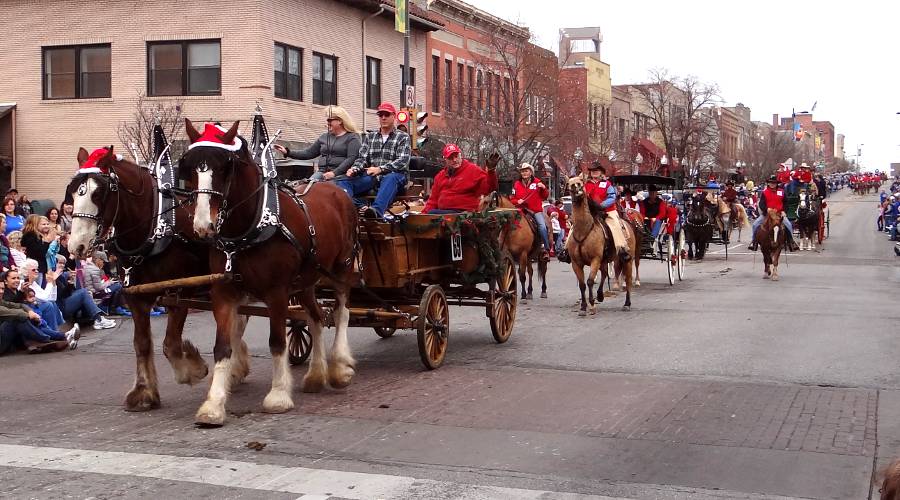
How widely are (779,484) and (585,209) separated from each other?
10.7 meters

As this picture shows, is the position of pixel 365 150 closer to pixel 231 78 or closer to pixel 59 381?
pixel 59 381

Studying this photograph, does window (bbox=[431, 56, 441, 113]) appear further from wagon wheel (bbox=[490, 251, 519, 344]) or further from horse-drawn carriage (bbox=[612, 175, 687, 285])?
wagon wheel (bbox=[490, 251, 519, 344])

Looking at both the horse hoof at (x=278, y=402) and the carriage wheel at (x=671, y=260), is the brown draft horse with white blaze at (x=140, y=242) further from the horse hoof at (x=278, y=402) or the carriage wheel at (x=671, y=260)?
the carriage wheel at (x=671, y=260)

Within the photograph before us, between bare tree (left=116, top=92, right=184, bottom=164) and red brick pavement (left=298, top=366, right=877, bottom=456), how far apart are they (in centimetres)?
1820

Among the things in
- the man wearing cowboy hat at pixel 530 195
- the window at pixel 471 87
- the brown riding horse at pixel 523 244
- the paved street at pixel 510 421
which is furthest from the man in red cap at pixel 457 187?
the window at pixel 471 87

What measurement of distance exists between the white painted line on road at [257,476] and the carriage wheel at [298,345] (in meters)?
4.41

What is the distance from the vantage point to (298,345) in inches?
479

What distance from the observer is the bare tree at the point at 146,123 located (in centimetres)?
2823

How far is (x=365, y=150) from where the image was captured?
1164cm

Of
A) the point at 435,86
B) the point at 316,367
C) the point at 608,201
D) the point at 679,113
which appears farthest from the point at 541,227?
the point at 679,113

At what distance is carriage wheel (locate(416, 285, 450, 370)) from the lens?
11164 millimetres

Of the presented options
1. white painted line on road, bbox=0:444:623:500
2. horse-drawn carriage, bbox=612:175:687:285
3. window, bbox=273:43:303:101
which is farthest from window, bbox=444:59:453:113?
white painted line on road, bbox=0:444:623:500

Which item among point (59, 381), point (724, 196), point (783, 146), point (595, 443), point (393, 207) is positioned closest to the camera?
point (595, 443)

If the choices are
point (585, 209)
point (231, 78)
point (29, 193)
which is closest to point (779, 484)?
point (585, 209)
